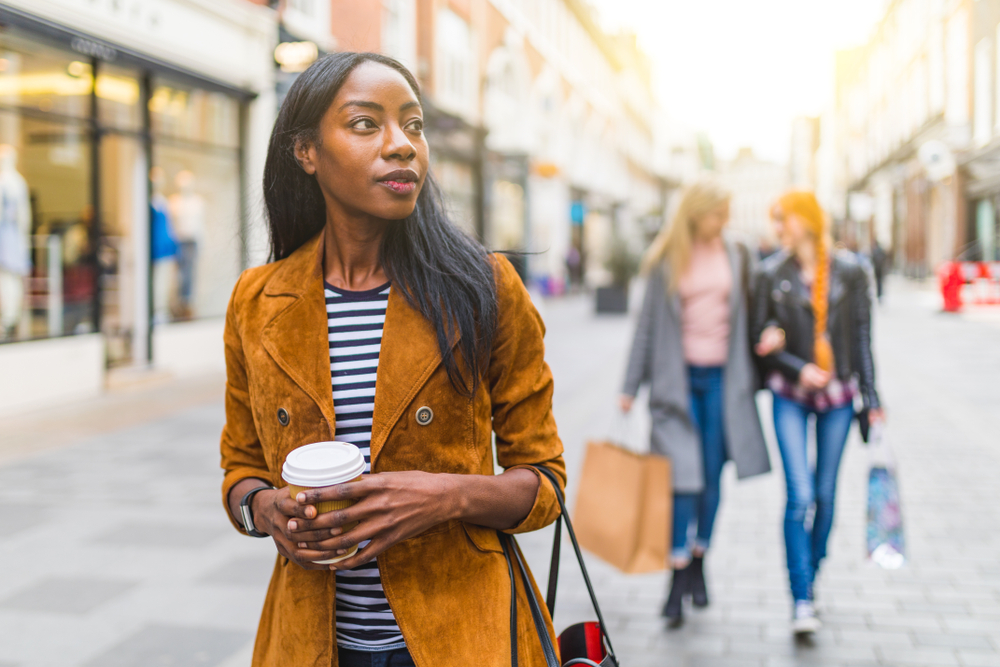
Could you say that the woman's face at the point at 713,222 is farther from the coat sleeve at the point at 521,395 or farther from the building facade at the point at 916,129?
the building facade at the point at 916,129

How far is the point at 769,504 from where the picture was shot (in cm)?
584

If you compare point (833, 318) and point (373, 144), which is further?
point (833, 318)

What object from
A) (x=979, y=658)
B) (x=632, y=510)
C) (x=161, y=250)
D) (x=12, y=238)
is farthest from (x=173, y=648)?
(x=161, y=250)

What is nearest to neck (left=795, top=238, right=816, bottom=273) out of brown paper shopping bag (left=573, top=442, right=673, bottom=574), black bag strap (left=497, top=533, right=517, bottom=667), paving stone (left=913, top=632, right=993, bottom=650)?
brown paper shopping bag (left=573, top=442, right=673, bottom=574)

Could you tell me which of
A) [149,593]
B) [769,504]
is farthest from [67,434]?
[769,504]

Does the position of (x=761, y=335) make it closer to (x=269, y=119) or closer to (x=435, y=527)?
(x=435, y=527)

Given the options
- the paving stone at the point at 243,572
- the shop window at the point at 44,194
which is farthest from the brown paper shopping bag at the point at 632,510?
the shop window at the point at 44,194

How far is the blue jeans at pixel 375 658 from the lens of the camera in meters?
1.51

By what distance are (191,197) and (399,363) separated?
37.2 ft

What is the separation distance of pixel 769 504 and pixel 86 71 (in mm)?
8198

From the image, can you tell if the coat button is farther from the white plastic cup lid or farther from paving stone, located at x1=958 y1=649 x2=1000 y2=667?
paving stone, located at x1=958 y1=649 x2=1000 y2=667

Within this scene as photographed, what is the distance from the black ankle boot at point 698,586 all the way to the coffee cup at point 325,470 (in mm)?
3071

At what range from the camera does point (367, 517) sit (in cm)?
130

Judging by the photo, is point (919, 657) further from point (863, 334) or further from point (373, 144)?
point (373, 144)
